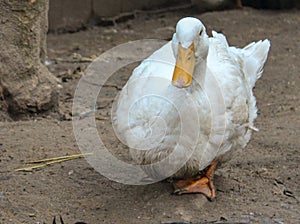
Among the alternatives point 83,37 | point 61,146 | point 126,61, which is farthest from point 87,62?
point 61,146

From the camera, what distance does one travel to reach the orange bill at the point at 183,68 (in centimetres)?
370

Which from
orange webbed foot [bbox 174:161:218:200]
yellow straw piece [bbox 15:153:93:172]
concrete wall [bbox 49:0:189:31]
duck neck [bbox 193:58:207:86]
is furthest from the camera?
concrete wall [bbox 49:0:189:31]

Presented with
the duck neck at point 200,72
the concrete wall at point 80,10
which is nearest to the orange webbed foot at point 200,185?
the duck neck at point 200,72

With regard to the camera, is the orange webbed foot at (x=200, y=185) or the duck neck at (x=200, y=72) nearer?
the duck neck at (x=200, y=72)

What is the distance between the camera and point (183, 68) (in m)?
3.73

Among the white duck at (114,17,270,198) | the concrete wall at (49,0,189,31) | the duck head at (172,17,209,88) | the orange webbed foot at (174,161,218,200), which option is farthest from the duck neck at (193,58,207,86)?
the concrete wall at (49,0,189,31)

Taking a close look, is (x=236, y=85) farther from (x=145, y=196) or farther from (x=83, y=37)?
(x=83, y=37)

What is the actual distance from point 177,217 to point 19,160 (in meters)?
1.37

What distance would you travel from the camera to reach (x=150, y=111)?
380cm

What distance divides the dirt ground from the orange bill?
2.68 ft

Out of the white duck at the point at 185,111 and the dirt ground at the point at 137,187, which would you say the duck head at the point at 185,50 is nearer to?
the white duck at the point at 185,111

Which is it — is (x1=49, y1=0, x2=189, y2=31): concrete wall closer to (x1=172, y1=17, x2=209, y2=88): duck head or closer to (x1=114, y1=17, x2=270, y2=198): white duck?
(x1=114, y1=17, x2=270, y2=198): white duck

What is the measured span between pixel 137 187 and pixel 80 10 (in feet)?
15.5

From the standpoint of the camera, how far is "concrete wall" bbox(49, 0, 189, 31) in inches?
340
